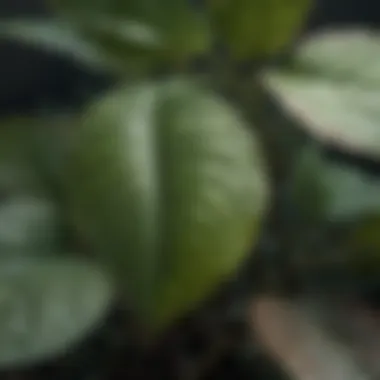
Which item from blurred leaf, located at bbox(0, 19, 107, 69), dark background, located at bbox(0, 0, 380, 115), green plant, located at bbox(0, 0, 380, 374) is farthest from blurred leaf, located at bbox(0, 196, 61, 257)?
dark background, located at bbox(0, 0, 380, 115)

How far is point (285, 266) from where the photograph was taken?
0.61 m

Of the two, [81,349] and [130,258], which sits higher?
[130,258]

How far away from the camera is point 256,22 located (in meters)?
0.56

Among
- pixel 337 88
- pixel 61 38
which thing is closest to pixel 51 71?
pixel 61 38

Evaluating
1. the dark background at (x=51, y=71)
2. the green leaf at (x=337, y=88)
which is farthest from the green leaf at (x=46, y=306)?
the dark background at (x=51, y=71)

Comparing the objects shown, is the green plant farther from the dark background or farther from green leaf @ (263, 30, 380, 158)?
the dark background

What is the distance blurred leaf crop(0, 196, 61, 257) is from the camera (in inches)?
21.4

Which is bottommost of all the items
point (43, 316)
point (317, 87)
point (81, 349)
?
point (81, 349)

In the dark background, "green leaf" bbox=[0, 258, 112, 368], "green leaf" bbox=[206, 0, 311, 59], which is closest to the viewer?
"green leaf" bbox=[0, 258, 112, 368]

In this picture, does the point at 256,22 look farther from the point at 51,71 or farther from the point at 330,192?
the point at 51,71

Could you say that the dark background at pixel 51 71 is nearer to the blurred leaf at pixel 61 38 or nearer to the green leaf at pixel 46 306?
the blurred leaf at pixel 61 38

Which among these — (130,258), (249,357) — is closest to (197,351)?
(249,357)

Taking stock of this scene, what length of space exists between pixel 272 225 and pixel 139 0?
189mm

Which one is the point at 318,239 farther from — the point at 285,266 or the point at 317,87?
the point at 317,87
